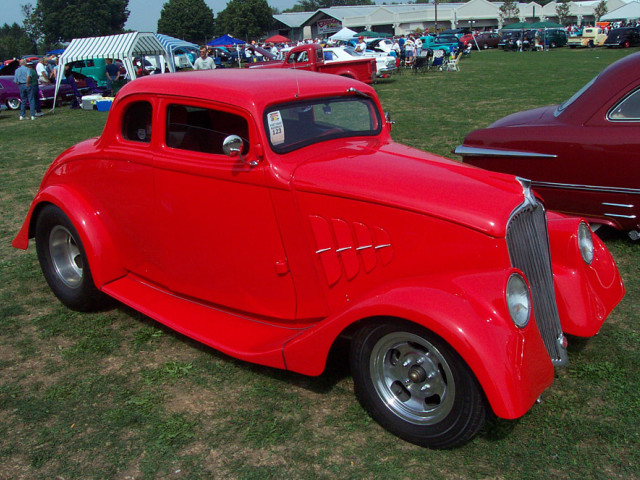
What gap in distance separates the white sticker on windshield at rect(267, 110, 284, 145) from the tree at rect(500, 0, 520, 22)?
80469mm

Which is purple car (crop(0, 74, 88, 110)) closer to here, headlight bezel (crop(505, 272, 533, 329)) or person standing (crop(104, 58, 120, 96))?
person standing (crop(104, 58, 120, 96))

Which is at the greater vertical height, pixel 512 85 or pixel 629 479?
pixel 512 85

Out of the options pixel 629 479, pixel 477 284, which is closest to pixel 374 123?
pixel 477 284

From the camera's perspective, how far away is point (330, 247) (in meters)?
3.16

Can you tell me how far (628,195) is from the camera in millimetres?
4840

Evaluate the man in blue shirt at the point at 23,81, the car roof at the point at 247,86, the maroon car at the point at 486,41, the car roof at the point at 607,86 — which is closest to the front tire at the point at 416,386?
the car roof at the point at 247,86

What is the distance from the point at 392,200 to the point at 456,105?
12403 mm

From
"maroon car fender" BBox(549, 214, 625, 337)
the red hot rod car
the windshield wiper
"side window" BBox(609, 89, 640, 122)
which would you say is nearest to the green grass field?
the red hot rod car

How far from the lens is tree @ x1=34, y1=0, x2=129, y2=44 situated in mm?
82250

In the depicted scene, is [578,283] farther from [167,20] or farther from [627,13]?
[167,20]

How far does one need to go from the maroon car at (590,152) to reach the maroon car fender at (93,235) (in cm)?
361

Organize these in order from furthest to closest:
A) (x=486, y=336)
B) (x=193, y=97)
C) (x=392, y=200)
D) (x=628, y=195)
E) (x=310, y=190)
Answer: (x=628, y=195)
(x=193, y=97)
(x=310, y=190)
(x=392, y=200)
(x=486, y=336)

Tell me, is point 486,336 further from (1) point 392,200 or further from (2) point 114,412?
(2) point 114,412

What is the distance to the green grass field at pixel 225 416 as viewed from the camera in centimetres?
276
